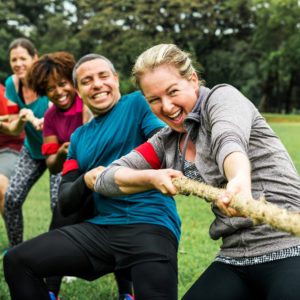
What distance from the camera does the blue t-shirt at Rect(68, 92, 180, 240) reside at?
3.48 metres

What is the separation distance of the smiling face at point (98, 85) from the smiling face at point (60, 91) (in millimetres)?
850

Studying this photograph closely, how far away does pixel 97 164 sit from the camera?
11.8 ft

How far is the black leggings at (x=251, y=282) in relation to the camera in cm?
246

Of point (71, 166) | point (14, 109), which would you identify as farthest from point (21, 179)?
point (71, 166)

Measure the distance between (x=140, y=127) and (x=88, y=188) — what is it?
1.51 ft

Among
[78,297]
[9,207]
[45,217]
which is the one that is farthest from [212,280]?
[45,217]

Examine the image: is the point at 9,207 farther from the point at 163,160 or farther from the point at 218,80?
the point at 218,80

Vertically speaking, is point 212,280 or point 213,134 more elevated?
point 213,134

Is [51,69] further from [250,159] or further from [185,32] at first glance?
[185,32]

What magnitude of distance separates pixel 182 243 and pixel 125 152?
3045 millimetres

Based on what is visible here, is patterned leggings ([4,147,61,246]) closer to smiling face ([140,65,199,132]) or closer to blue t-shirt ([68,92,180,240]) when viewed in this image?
blue t-shirt ([68,92,180,240])

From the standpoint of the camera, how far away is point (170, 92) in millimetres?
2723

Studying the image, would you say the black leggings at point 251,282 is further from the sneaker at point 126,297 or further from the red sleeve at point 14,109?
the red sleeve at point 14,109

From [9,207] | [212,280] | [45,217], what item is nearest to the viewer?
[212,280]
